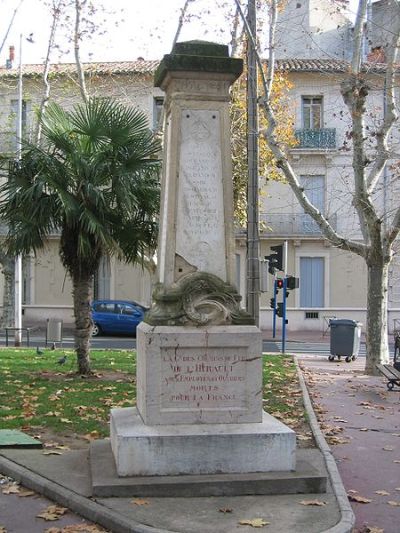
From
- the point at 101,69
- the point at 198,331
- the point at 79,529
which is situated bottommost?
the point at 79,529

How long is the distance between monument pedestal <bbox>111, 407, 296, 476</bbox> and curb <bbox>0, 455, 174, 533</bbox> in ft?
1.60

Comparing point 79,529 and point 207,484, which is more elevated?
point 207,484

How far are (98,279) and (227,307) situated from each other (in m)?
30.2

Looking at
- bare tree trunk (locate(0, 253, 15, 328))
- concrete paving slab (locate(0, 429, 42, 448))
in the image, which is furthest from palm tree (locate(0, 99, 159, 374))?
bare tree trunk (locate(0, 253, 15, 328))

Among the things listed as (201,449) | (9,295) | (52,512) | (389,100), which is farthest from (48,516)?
(9,295)

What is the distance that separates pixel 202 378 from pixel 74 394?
5217mm

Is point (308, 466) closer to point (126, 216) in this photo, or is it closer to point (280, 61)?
Answer: point (126, 216)

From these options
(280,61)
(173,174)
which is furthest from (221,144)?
(280,61)

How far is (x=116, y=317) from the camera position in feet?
99.8

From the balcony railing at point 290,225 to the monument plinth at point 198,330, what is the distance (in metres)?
28.4

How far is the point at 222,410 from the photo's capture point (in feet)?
20.9

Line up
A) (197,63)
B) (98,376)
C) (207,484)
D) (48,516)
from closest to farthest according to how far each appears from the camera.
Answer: (48,516) < (207,484) < (197,63) < (98,376)

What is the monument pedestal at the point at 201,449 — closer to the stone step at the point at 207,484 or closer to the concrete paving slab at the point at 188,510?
the stone step at the point at 207,484

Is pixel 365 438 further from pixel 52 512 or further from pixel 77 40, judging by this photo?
pixel 77 40
